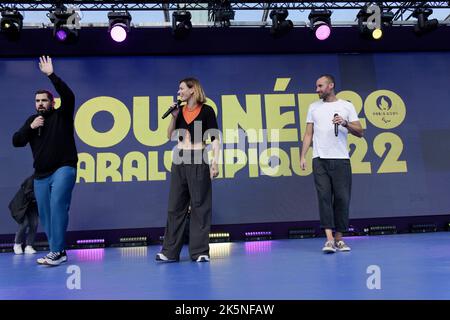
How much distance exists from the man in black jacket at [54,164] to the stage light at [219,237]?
2.32 m

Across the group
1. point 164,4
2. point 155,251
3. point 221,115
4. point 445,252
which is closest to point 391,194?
point 445,252

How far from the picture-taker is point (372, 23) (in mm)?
5910

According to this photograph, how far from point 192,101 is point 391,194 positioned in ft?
12.4

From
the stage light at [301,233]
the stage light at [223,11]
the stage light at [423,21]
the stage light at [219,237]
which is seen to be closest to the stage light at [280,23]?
the stage light at [223,11]

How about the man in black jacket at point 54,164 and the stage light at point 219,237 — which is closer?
the man in black jacket at point 54,164

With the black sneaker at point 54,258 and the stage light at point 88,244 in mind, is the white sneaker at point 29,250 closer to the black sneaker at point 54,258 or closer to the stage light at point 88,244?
the stage light at point 88,244

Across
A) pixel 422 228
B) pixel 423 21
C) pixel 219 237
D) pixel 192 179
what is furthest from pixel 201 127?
pixel 423 21

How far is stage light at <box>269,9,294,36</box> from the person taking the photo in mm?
5824

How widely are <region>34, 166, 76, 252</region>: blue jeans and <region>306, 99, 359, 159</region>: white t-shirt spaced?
245 cm

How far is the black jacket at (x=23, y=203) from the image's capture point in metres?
4.94

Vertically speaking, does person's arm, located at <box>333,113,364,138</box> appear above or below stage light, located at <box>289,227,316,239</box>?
above

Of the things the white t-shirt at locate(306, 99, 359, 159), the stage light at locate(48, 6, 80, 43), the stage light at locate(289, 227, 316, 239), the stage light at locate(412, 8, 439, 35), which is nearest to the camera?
the white t-shirt at locate(306, 99, 359, 159)

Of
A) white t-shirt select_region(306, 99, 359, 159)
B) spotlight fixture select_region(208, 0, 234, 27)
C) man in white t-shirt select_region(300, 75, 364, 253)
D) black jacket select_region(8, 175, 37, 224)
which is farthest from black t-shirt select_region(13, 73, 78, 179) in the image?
spotlight fixture select_region(208, 0, 234, 27)

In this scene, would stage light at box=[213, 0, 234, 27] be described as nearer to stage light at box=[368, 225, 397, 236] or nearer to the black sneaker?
stage light at box=[368, 225, 397, 236]
